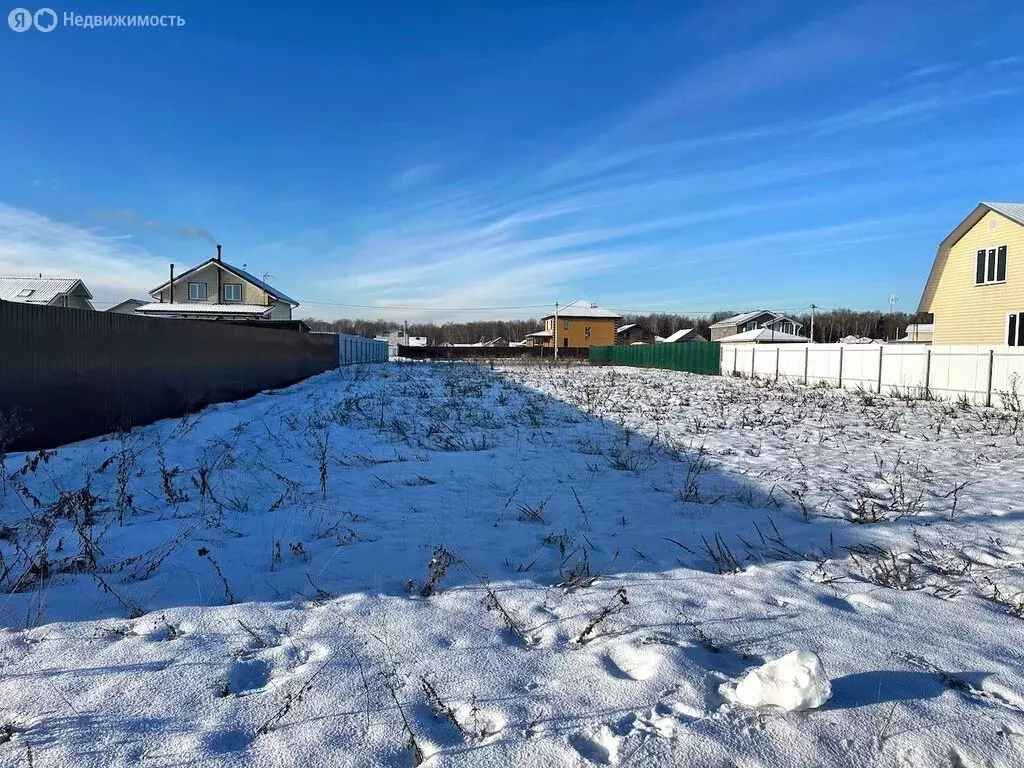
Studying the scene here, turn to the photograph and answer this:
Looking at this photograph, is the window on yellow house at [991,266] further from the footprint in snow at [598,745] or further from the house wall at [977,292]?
the footprint in snow at [598,745]

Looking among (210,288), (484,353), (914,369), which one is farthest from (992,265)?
(484,353)

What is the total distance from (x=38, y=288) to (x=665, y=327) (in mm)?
95984

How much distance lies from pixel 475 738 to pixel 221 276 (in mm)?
44360

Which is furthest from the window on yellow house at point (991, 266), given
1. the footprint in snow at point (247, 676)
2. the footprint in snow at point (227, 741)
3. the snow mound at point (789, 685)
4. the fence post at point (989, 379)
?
the footprint in snow at point (227, 741)

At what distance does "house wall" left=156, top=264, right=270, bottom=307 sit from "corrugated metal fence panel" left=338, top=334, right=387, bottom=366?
23.6ft

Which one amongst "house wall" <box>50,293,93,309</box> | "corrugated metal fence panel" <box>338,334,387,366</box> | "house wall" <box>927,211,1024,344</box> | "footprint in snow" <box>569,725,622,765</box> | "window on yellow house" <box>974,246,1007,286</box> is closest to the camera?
"footprint in snow" <box>569,725,622,765</box>

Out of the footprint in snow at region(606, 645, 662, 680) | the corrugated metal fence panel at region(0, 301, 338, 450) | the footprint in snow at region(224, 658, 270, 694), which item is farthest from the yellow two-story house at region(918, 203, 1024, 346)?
the footprint in snow at region(224, 658, 270, 694)

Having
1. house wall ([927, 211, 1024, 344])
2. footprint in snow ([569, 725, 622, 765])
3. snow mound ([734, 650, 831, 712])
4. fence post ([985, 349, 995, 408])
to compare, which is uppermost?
house wall ([927, 211, 1024, 344])

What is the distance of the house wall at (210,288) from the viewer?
131 ft

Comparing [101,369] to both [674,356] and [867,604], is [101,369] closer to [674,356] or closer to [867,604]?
[867,604]

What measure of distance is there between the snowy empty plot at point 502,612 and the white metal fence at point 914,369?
29.8 feet

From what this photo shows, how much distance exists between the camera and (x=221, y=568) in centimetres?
333

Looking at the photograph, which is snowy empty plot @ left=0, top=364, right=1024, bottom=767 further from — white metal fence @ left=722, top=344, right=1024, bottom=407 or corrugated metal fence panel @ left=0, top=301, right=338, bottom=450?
white metal fence @ left=722, top=344, right=1024, bottom=407

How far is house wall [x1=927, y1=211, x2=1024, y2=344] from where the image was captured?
18.0m
